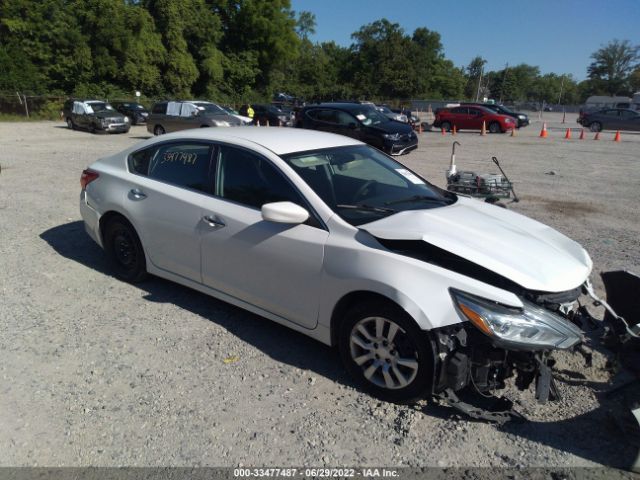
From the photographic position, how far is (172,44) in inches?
1764

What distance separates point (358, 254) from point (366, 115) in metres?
14.3

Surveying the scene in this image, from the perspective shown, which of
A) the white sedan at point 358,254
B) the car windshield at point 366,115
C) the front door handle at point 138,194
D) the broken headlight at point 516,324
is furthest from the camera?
the car windshield at point 366,115

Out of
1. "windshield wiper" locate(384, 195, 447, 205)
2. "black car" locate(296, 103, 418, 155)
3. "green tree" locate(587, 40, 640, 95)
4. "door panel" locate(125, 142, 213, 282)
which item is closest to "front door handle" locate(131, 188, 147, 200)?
"door panel" locate(125, 142, 213, 282)

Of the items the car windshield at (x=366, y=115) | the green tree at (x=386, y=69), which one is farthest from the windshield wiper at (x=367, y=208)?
the green tree at (x=386, y=69)

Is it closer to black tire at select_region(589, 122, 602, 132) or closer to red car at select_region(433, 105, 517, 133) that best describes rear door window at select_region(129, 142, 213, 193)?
red car at select_region(433, 105, 517, 133)

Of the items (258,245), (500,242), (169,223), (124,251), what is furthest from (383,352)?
(124,251)

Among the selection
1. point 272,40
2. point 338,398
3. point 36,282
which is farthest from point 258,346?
point 272,40

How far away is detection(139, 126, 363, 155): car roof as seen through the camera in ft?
12.9

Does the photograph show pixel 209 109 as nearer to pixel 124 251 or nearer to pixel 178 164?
pixel 124 251

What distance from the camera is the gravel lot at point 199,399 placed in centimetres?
272

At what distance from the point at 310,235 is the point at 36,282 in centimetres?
322

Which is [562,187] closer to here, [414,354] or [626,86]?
[414,354]

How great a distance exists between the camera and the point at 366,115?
16.7 meters

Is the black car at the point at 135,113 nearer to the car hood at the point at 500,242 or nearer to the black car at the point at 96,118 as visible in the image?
the black car at the point at 96,118
